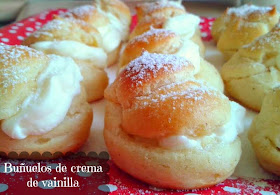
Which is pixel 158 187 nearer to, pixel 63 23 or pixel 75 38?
pixel 75 38

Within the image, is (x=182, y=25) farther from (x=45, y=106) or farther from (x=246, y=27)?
(x=45, y=106)

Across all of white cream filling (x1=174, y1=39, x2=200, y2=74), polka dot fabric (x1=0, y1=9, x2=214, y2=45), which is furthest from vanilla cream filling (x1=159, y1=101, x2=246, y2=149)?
polka dot fabric (x1=0, y1=9, x2=214, y2=45)

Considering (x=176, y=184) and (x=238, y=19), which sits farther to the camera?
(x=238, y=19)

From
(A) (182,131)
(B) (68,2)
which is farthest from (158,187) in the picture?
(B) (68,2)

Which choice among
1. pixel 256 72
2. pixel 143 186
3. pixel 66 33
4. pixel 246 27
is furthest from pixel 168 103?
pixel 246 27

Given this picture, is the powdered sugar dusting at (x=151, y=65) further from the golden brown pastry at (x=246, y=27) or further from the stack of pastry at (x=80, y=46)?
the golden brown pastry at (x=246, y=27)

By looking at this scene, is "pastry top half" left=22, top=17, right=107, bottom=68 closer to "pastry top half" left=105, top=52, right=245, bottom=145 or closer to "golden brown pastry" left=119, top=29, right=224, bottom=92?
"golden brown pastry" left=119, top=29, right=224, bottom=92
